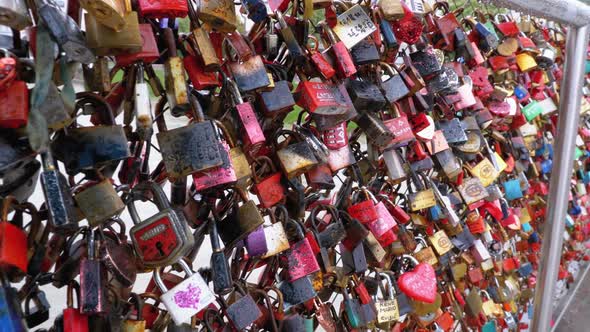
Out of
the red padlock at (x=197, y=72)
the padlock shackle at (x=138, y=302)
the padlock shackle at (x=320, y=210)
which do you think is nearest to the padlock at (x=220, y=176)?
the red padlock at (x=197, y=72)

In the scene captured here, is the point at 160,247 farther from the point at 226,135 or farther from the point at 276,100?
the point at 276,100

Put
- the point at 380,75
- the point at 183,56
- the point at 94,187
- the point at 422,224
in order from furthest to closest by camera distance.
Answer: the point at 422,224, the point at 380,75, the point at 183,56, the point at 94,187

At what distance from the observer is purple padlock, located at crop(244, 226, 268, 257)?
3.17 ft

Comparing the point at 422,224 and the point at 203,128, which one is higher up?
the point at 203,128

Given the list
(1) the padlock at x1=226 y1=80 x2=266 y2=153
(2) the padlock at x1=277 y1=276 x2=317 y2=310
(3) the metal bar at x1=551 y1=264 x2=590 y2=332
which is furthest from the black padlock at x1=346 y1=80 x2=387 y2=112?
(3) the metal bar at x1=551 y1=264 x2=590 y2=332

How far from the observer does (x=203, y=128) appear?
80 centimetres

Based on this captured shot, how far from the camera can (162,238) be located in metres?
0.79

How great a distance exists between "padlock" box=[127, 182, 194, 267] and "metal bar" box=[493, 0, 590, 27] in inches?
39.5

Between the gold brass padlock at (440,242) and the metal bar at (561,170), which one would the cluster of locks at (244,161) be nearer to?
the gold brass padlock at (440,242)

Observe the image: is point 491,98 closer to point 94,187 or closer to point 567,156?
point 567,156

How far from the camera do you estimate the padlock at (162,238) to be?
2.57 ft

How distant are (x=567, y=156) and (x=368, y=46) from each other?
41.7 inches


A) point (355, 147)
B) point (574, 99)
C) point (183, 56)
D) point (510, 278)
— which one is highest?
point (183, 56)

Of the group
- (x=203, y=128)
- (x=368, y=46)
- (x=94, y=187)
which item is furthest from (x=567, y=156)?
(x=94, y=187)
